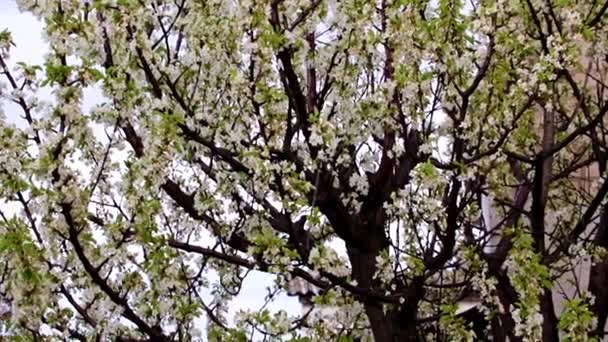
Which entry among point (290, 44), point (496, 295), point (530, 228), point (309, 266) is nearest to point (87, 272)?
point (309, 266)

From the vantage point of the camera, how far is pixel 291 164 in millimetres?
5328

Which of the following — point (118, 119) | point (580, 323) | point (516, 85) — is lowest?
point (580, 323)

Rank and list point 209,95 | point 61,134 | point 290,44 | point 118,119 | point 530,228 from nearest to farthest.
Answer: point 61,134 < point 118,119 < point 290,44 < point 209,95 < point 530,228

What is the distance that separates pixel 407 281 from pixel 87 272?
1723 millimetres

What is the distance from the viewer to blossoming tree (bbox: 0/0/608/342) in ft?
16.0

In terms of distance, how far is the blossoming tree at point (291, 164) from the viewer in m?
4.89

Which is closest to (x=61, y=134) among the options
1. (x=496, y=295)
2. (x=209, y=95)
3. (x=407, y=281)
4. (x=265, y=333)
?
(x=209, y=95)

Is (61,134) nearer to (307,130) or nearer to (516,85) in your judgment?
(307,130)

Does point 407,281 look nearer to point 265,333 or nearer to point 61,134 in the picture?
point 265,333

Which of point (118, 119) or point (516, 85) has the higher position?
point (516, 85)

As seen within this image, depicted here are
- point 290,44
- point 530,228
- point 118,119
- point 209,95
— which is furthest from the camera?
point 530,228

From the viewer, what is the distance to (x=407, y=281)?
5691mm

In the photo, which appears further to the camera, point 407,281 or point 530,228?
point 530,228

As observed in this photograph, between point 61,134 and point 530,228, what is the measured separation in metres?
2.81
